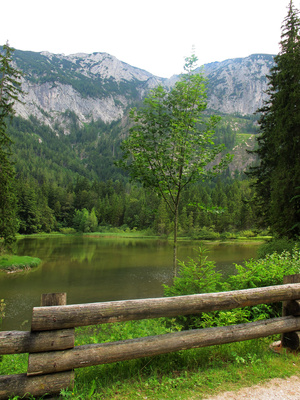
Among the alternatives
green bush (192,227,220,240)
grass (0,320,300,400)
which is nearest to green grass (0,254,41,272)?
grass (0,320,300,400)

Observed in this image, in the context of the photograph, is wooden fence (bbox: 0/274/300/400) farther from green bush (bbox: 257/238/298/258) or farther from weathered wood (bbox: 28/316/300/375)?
green bush (bbox: 257/238/298/258)

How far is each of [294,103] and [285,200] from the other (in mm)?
6685

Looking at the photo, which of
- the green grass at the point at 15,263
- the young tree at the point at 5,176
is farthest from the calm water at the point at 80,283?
the young tree at the point at 5,176

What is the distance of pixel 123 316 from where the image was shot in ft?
10.9

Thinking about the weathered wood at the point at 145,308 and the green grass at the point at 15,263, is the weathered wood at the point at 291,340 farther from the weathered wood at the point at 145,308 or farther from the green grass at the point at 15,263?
the green grass at the point at 15,263

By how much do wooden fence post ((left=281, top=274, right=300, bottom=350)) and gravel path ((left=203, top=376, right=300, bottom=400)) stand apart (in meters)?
0.80

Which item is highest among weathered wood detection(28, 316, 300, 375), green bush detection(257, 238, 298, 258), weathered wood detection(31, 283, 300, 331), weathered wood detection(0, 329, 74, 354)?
weathered wood detection(31, 283, 300, 331)

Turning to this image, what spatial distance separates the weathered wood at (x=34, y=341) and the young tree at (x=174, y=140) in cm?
589

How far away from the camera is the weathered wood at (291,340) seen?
4.16 meters

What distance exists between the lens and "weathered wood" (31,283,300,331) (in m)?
3.09

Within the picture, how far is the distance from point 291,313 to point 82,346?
333 centimetres

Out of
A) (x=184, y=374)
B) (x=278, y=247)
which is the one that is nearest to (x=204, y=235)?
(x=278, y=247)

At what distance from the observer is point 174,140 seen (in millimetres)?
8398

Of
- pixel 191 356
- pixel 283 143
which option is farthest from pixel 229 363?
pixel 283 143
